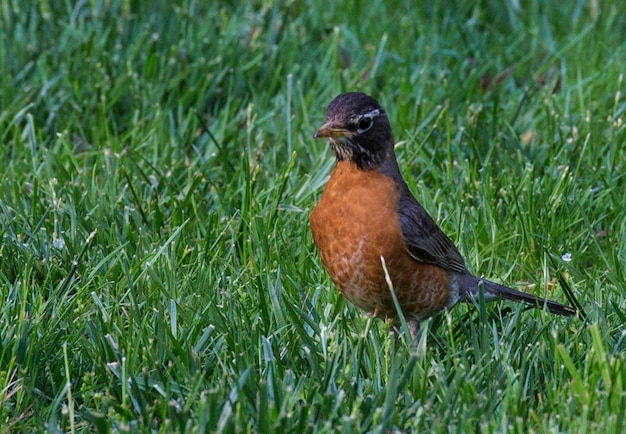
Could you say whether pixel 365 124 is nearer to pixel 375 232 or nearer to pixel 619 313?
pixel 375 232

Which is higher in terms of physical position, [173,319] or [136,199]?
[173,319]

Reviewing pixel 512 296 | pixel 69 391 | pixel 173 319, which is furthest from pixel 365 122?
pixel 69 391

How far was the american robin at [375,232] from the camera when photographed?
157 inches

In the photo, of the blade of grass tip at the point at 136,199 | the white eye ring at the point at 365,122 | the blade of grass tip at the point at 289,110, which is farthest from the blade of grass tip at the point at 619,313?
the blade of grass tip at the point at 289,110

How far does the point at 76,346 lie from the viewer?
3770 millimetres

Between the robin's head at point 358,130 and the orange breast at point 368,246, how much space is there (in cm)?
5

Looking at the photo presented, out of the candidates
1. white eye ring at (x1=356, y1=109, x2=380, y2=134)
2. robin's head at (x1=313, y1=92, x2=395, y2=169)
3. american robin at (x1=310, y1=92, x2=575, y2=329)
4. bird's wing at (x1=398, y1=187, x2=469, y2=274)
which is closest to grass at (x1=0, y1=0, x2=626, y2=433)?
american robin at (x1=310, y1=92, x2=575, y2=329)

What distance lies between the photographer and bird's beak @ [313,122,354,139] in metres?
3.95

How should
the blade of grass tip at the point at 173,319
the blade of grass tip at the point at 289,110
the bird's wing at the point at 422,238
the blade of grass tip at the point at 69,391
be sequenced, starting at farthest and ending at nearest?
the blade of grass tip at the point at 289,110
the bird's wing at the point at 422,238
the blade of grass tip at the point at 173,319
the blade of grass tip at the point at 69,391

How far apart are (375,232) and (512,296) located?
632 millimetres

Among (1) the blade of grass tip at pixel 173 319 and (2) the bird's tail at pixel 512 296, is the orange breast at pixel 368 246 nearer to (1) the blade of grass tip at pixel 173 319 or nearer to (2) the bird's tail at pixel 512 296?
(2) the bird's tail at pixel 512 296

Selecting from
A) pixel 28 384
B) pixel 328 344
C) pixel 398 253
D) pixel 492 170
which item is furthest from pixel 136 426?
pixel 492 170

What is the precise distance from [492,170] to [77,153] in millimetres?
2124

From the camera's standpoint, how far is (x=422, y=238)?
13.5 feet
